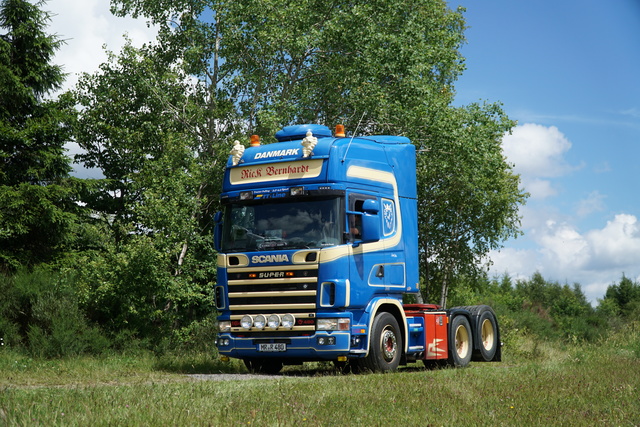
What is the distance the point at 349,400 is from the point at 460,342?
882cm

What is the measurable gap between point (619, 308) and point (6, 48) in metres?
60.3

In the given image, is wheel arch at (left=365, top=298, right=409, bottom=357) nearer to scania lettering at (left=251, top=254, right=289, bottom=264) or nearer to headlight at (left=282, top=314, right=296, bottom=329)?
headlight at (left=282, top=314, right=296, bottom=329)

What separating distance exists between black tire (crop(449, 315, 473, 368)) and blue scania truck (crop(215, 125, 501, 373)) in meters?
1.83

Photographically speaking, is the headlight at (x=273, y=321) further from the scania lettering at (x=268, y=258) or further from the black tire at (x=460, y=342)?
the black tire at (x=460, y=342)

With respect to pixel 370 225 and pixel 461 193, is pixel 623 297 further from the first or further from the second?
pixel 370 225

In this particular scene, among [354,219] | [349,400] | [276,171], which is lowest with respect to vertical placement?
[349,400]

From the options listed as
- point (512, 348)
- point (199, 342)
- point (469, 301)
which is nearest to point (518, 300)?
point (469, 301)

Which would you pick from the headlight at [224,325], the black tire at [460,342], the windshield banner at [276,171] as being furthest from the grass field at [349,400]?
the windshield banner at [276,171]

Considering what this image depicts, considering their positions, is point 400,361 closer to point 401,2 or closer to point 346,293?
point 346,293

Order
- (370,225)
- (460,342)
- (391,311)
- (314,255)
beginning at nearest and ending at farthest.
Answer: (314,255)
(370,225)
(391,311)
(460,342)

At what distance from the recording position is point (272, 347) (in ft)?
45.6

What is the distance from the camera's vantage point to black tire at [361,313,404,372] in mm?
14102

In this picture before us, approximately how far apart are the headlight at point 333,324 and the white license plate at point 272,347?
2.46 feet

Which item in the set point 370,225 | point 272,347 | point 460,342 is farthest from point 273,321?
point 460,342
